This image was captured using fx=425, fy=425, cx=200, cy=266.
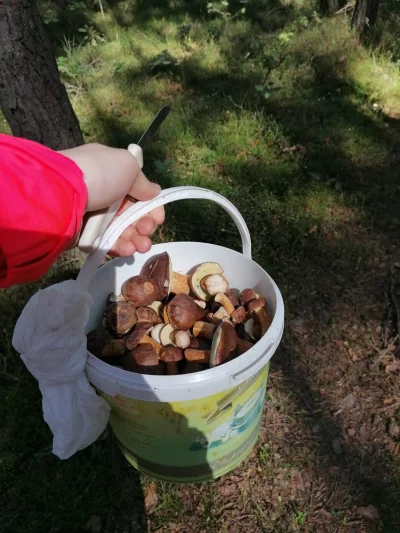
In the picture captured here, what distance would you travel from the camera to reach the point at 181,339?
1.59m

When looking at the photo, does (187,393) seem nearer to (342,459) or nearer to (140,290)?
(140,290)

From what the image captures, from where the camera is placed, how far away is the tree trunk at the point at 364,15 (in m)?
4.38

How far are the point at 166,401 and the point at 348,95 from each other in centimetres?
352

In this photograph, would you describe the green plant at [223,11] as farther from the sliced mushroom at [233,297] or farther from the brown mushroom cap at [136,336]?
the brown mushroom cap at [136,336]

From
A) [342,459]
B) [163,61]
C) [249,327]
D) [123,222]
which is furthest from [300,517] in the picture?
[163,61]

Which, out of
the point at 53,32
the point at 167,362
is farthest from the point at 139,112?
the point at 167,362

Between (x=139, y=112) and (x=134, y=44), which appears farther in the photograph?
(x=134, y=44)

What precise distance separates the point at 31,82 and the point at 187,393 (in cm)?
171

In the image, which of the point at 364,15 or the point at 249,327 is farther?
the point at 364,15

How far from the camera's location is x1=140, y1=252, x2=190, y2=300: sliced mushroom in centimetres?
172

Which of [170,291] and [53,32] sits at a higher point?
[53,32]

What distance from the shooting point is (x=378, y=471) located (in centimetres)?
181

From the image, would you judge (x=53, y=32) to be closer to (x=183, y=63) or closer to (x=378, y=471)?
(x=183, y=63)

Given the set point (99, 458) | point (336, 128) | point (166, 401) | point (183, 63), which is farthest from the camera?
point (183, 63)
